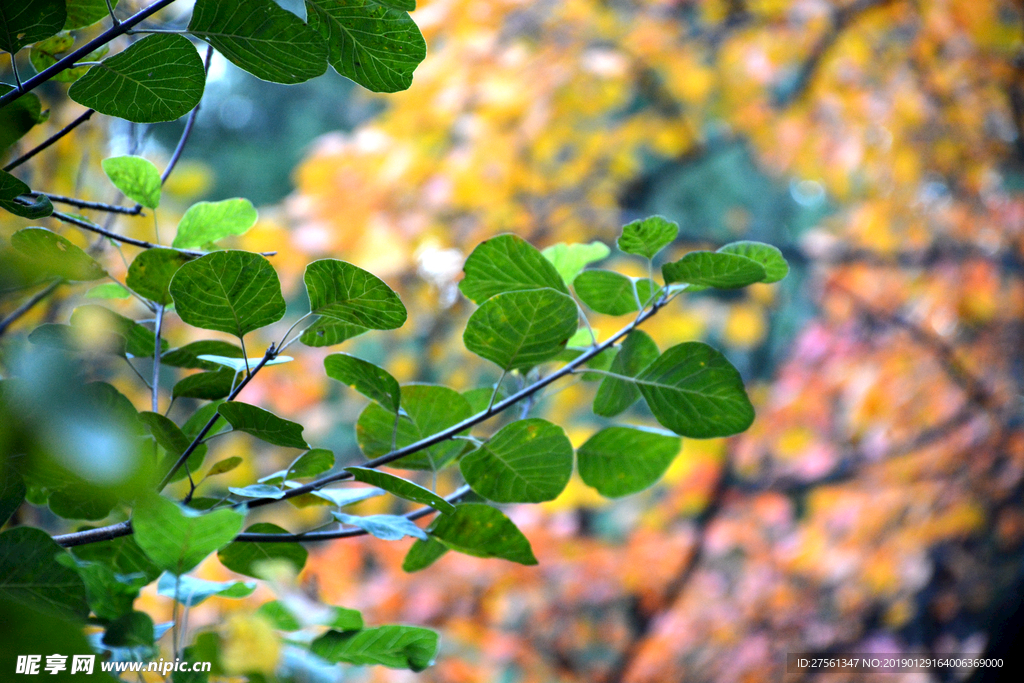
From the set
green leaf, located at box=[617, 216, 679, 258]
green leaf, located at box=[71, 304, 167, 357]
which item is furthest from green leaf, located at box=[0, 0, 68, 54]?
green leaf, located at box=[617, 216, 679, 258]

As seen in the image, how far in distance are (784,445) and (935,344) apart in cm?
42

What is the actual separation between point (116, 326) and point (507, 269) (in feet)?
0.58

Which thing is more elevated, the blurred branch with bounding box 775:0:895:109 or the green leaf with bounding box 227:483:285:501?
the blurred branch with bounding box 775:0:895:109

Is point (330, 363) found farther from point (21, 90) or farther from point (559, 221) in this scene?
point (559, 221)

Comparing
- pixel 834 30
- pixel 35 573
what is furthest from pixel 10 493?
pixel 834 30

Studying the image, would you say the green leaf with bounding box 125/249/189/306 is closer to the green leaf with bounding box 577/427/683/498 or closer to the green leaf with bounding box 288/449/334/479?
the green leaf with bounding box 288/449/334/479

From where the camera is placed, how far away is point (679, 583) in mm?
1669

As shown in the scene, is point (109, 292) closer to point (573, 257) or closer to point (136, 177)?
point (136, 177)

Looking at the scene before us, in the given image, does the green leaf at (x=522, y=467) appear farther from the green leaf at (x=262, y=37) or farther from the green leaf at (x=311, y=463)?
the green leaf at (x=262, y=37)

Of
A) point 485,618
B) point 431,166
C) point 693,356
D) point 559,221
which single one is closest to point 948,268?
point 559,221

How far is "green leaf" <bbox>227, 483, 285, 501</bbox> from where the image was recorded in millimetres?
233

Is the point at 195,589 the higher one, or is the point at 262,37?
the point at 262,37

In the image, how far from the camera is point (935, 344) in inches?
59.5

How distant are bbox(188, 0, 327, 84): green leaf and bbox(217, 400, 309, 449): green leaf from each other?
0.39 ft
